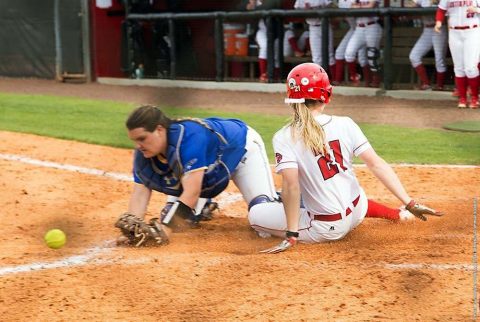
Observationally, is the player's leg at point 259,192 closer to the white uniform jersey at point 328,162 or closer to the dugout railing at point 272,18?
the white uniform jersey at point 328,162

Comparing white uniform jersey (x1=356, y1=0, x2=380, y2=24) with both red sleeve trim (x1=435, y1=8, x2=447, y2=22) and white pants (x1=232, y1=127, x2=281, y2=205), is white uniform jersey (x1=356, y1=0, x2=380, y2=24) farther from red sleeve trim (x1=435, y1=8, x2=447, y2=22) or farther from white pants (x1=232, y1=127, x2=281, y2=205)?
white pants (x1=232, y1=127, x2=281, y2=205)

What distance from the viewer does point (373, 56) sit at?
1161 centimetres

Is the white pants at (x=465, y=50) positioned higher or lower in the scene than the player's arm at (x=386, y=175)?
higher

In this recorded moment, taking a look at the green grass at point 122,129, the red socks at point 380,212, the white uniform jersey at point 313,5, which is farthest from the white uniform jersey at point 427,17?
the red socks at point 380,212

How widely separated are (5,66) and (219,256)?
1196 cm

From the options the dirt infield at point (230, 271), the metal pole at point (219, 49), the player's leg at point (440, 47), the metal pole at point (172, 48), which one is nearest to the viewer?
the dirt infield at point (230, 271)

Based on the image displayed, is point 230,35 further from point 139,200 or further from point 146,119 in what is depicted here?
point 146,119

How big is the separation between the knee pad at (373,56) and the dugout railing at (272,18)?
107mm

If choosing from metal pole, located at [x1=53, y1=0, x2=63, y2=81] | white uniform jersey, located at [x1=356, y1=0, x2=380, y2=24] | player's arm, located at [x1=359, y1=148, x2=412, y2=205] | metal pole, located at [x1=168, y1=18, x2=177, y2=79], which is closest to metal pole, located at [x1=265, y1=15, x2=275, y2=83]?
white uniform jersey, located at [x1=356, y1=0, x2=380, y2=24]

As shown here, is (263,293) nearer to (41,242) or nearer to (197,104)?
(41,242)

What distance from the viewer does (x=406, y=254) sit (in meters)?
4.23

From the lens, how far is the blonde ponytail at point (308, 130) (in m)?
4.37

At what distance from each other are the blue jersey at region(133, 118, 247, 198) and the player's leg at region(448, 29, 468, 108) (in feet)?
18.3

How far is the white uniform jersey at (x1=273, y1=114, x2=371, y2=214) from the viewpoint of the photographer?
4.44m
